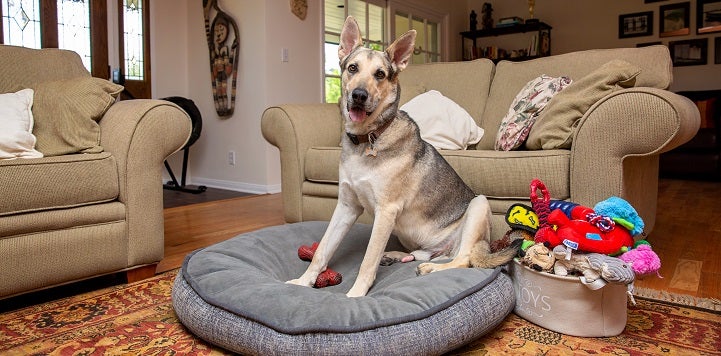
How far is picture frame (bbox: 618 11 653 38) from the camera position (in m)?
6.62

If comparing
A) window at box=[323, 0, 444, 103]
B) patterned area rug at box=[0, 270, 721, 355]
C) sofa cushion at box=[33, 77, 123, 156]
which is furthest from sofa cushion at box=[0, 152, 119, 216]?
window at box=[323, 0, 444, 103]

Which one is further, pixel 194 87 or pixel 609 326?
pixel 194 87

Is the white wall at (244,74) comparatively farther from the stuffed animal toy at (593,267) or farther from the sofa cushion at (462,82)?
the stuffed animal toy at (593,267)

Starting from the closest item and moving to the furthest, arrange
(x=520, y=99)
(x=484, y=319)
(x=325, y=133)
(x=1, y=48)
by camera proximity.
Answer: (x=484, y=319), (x=1, y=48), (x=520, y=99), (x=325, y=133)

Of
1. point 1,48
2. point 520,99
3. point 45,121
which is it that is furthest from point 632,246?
point 1,48

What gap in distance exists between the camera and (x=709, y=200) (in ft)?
14.7

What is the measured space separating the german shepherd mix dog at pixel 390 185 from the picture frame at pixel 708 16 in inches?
237

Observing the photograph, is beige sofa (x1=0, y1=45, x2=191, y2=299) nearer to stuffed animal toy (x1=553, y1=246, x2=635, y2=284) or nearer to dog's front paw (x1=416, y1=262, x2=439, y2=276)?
dog's front paw (x1=416, y1=262, x2=439, y2=276)

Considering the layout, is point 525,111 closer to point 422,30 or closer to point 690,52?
point 422,30

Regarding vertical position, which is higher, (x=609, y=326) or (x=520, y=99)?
(x=520, y=99)

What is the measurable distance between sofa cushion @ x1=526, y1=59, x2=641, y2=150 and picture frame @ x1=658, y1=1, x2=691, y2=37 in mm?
5163

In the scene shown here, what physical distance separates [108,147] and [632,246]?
6.54 ft

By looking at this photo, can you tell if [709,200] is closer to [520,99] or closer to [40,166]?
[520,99]

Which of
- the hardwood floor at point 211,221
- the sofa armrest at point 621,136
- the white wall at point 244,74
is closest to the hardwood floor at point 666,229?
the hardwood floor at point 211,221
